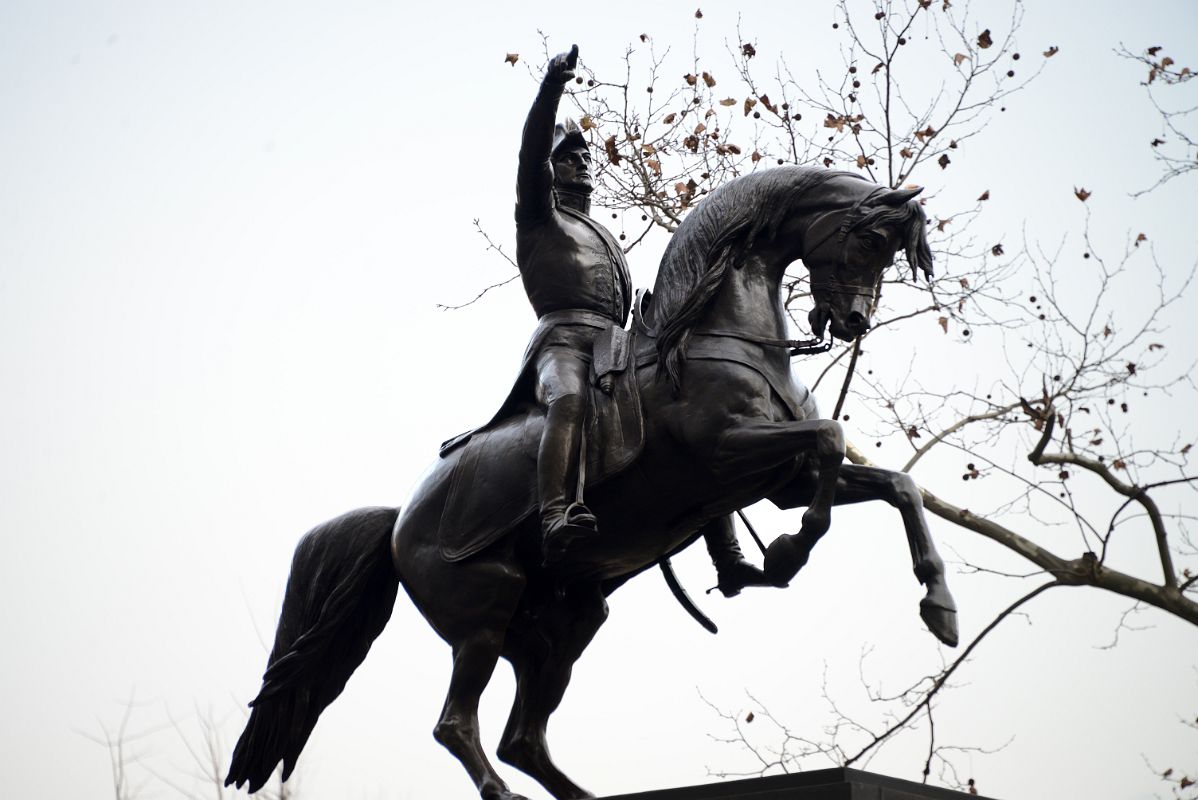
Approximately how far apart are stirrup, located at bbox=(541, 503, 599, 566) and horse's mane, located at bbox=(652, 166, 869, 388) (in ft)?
1.98

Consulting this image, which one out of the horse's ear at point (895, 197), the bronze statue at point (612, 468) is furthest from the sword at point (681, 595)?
the horse's ear at point (895, 197)

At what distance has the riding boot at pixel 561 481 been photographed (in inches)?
193

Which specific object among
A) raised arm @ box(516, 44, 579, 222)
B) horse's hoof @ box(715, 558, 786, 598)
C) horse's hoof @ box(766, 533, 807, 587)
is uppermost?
raised arm @ box(516, 44, 579, 222)

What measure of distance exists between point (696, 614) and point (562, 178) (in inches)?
74.0

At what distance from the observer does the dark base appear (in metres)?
4.13

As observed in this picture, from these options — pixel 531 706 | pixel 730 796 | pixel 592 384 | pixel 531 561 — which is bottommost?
pixel 730 796

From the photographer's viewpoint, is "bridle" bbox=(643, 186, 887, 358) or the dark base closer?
the dark base

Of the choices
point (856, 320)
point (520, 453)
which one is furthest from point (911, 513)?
point (520, 453)

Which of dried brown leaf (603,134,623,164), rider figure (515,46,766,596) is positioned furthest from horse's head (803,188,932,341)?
dried brown leaf (603,134,623,164)

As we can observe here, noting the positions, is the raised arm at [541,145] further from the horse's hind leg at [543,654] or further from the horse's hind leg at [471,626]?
the horse's hind leg at [543,654]

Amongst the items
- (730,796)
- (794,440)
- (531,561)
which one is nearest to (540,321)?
(531,561)

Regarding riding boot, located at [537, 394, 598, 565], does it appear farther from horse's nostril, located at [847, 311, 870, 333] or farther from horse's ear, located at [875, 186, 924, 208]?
horse's ear, located at [875, 186, 924, 208]

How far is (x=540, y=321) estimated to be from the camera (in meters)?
5.68

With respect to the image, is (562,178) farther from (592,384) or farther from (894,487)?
(894,487)
